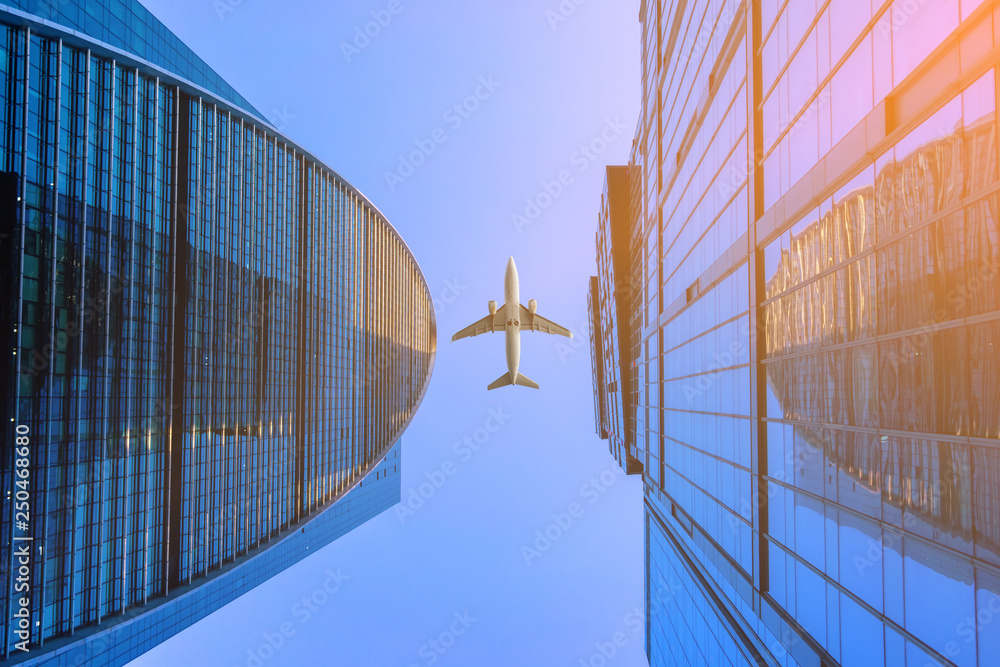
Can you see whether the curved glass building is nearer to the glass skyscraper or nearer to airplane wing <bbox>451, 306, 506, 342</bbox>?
airplane wing <bbox>451, 306, 506, 342</bbox>

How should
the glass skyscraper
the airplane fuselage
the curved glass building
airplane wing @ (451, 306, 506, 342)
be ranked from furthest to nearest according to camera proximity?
airplane wing @ (451, 306, 506, 342) → the airplane fuselage → the curved glass building → the glass skyscraper

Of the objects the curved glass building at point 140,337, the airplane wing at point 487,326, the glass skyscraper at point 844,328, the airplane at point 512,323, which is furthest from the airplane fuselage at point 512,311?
the curved glass building at point 140,337

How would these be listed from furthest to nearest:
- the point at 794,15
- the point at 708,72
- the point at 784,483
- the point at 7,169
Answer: the point at 7,169 < the point at 708,72 < the point at 784,483 < the point at 794,15

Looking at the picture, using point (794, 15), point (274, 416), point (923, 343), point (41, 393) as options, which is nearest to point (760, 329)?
point (923, 343)

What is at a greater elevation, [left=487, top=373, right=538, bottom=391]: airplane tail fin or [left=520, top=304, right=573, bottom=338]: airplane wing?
[left=520, top=304, right=573, bottom=338]: airplane wing

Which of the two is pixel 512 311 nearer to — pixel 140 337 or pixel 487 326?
pixel 487 326

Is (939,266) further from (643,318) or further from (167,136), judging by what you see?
(167,136)

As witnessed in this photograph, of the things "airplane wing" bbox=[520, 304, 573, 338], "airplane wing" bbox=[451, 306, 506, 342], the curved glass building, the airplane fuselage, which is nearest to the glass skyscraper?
the airplane fuselage

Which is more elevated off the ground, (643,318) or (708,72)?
(708,72)
